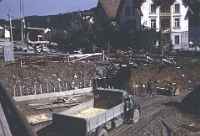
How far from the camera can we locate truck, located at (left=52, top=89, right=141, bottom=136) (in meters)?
12.6

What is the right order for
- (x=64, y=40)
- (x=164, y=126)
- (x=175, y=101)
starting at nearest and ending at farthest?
(x=164, y=126)
(x=175, y=101)
(x=64, y=40)

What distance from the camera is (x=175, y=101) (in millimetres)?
22688

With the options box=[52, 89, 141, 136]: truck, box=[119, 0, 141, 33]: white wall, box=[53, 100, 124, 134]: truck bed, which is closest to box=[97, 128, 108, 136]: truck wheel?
box=[52, 89, 141, 136]: truck

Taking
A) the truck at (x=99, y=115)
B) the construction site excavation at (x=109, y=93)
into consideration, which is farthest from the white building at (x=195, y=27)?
the truck at (x=99, y=115)

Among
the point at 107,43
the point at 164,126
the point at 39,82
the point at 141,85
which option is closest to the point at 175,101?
the point at 141,85

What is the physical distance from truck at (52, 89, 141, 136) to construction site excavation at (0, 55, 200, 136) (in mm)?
53

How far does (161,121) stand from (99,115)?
597 cm

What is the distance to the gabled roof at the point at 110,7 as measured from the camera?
172ft

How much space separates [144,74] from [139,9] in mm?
21583

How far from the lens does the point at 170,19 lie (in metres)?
47.5

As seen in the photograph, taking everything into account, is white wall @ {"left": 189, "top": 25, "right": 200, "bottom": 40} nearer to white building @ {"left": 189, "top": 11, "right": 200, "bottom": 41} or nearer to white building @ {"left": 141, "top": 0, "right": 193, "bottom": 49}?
white building @ {"left": 189, "top": 11, "right": 200, "bottom": 41}

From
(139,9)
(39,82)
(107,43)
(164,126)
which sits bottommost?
(164,126)

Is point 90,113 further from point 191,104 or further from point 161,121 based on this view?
point 191,104

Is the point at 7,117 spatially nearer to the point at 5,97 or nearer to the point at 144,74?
the point at 5,97
